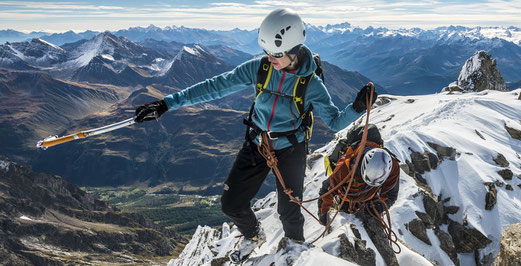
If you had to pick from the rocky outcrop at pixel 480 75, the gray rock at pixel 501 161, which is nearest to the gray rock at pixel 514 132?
the gray rock at pixel 501 161

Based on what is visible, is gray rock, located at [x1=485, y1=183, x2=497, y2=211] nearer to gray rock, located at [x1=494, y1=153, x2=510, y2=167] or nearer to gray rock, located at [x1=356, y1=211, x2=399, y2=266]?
gray rock, located at [x1=494, y1=153, x2=510, y2=167]

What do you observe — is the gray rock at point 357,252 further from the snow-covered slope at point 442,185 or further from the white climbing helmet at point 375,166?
the white climbing helmet at point 375,166

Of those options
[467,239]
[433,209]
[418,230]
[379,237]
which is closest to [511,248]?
[379,237]

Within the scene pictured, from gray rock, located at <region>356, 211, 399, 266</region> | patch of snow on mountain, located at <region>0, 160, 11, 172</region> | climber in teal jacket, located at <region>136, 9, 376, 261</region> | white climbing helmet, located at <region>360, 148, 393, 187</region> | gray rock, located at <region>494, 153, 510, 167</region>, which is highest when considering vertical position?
climber in teal jacket, located at <region>136, 9, 376, 261</region>

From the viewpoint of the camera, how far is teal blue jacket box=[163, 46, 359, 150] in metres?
7.00

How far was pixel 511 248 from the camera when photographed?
230 inches

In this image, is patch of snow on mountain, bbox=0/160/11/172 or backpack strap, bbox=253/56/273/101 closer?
backpack strap, bbox=253/56/273/101

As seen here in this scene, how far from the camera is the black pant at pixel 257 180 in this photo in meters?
7.57

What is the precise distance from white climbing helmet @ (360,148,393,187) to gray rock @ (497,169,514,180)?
19380mm

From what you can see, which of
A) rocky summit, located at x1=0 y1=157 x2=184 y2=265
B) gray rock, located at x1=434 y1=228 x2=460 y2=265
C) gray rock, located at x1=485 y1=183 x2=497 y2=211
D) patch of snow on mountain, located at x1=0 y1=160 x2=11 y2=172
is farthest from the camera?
patch of snow on mountain, located at x1=0 y1=160 x2=11 y2=172

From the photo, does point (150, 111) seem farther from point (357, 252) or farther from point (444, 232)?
point (444, 232)

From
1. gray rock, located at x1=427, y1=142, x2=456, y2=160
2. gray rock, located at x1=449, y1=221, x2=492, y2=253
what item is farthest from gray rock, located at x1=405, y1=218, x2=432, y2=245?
gray rock, located at x1=427, y1=142, x2=456, y2=160

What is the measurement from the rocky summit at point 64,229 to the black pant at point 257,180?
129 metres

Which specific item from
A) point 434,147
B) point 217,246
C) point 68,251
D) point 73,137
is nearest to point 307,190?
point 217,246
